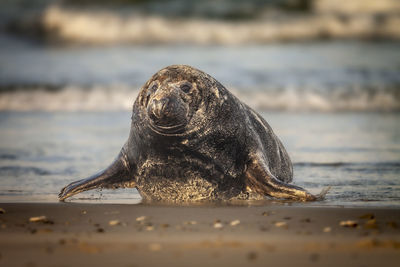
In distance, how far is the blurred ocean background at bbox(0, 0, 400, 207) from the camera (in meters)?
12.5

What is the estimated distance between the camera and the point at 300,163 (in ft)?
40.6

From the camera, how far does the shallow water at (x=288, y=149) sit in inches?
358

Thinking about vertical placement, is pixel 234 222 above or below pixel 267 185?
below

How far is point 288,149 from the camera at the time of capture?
14531mm

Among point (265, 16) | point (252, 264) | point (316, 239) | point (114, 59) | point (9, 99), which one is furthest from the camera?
point (265, 16)

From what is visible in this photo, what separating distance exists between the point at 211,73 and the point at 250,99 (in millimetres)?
3592

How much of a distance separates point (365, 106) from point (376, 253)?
21835 mm

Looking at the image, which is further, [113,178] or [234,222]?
[113,178]

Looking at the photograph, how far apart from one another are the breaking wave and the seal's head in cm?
1823

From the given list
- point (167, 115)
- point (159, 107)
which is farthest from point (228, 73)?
point (159, 107)

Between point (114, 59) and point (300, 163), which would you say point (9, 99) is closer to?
point (114, 59)

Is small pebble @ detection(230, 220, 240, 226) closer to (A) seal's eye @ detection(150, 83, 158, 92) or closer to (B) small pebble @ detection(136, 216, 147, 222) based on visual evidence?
(B) small pebble @ detection(136, 216, 147, 222)

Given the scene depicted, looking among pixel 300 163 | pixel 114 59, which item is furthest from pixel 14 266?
pixel 114 59

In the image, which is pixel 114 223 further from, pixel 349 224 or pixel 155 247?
pixel 349 224
